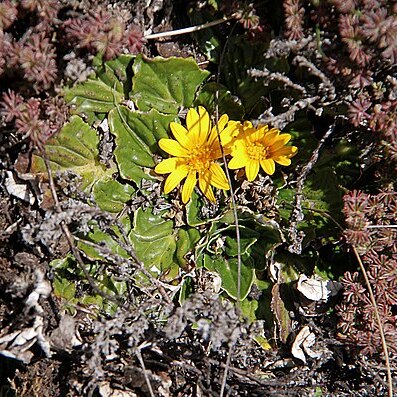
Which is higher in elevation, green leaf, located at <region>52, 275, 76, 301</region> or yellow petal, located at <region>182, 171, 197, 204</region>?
yellow petal, located at <region>182, 171, 197, 204</region>

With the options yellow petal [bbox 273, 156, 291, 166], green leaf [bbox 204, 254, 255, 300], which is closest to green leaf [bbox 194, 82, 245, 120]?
yellow petal [bbox 273, 156, 291, 166]

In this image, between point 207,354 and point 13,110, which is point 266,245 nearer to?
point 207,354

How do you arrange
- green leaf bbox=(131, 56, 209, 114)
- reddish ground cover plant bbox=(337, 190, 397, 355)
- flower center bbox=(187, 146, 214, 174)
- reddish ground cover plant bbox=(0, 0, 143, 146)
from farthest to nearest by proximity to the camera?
flower center bbox=(187, 146, 214, 174), green leaf bbox=(131, 56, 209, 114), reddish ground cover plant bbox=(337, 190, 397, 355), reddish ground cover plant bbox=(0, 0, 143, 146)

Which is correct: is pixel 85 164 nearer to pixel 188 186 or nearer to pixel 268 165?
pixel 188 186

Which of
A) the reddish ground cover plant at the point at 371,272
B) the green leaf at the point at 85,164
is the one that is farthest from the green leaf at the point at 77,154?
the reddish ground cover plant at the point at 371,272

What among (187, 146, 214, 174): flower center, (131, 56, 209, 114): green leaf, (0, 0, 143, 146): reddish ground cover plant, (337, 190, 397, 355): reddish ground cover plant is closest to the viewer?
(0, 0, 143, 146): reddish ground cover plant

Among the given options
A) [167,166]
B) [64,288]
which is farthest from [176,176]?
[64,288]

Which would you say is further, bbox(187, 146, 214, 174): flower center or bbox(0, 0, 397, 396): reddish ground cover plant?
bbox(187, 146, 214, 174): flower center

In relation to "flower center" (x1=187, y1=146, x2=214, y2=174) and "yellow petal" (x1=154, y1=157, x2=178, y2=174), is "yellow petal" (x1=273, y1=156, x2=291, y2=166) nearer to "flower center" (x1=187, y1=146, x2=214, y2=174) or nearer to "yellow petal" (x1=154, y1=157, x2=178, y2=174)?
"flower center" (x1=187, y1=146, x2=214, y2=174)

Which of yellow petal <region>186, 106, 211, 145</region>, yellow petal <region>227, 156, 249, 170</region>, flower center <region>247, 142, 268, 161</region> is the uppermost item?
yellow petal <region>186, 106, 211, 145</region>
